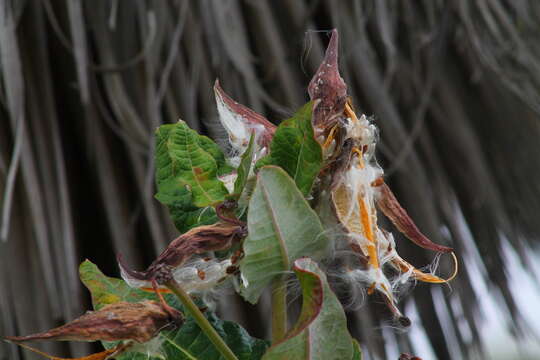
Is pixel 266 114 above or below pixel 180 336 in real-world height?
above

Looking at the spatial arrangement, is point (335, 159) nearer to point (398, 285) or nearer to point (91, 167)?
point (398, 285)

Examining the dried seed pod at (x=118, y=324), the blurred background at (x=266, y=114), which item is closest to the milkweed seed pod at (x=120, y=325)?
the dried seed pod at (x=118, y=324)

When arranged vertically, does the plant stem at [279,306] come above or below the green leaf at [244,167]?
below

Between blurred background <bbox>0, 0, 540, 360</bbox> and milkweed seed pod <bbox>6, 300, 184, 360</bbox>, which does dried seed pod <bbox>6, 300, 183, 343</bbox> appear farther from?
blurred background <bbox>0, 0, 540, 360</bbox>

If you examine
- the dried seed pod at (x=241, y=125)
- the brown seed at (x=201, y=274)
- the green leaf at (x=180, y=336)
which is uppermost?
the dried seed pod at (x=241, y=125)

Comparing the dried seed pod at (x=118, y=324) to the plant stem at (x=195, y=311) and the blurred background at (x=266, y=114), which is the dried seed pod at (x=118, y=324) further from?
the blurred background at (x=266, y=114)

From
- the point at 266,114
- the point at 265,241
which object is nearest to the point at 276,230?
the point at 265,241

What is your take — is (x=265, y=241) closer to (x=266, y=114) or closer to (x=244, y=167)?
(x=244, y=167)
